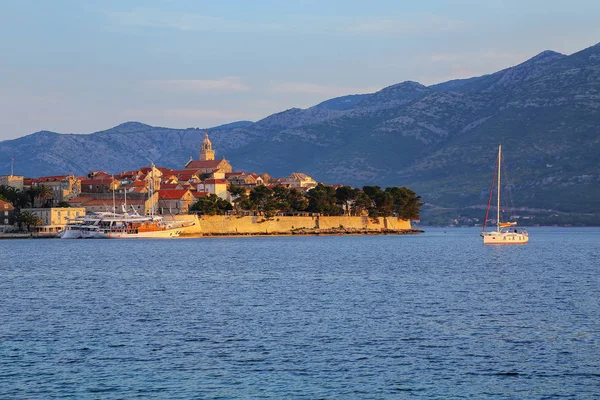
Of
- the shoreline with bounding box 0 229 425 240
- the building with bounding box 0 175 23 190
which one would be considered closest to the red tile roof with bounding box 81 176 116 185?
the building with bounding box 0 175 23 190

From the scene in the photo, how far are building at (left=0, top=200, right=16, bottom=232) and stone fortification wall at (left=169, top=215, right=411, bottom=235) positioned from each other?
2801 cm

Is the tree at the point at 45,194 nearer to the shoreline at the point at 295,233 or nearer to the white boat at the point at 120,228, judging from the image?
the white boat at the point at 120,228

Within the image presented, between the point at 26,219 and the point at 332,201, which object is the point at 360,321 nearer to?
the point at 26,219

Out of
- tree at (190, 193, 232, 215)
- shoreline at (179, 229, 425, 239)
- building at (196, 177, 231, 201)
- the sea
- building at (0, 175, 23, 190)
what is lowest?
the sea

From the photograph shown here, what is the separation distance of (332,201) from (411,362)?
487 feet

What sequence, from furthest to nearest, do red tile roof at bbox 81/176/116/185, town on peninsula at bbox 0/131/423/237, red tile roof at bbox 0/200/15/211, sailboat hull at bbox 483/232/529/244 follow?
red tile roof at bbox 81/176/116/185, town on peninsula at bbox 0/131/423/237, red tile roof at bbox 0/200/15/211, sailboat hull at bbox 483/232/529/244

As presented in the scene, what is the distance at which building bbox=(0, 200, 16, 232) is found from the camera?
152375 mm

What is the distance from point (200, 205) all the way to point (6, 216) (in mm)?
33007

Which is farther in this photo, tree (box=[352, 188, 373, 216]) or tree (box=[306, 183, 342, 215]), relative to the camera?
tree (box=[352, 188, 373, 216])

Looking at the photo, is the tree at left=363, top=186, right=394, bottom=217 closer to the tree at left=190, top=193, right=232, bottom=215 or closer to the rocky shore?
the rocky shore

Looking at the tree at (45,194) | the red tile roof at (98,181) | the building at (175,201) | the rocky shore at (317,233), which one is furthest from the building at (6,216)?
the rocky shore at (317,233)

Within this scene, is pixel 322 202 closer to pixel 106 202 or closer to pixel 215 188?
pixel 215 188

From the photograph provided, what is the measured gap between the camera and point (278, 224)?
170250 mm

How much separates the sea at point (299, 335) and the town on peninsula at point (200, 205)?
8940 centimetres
